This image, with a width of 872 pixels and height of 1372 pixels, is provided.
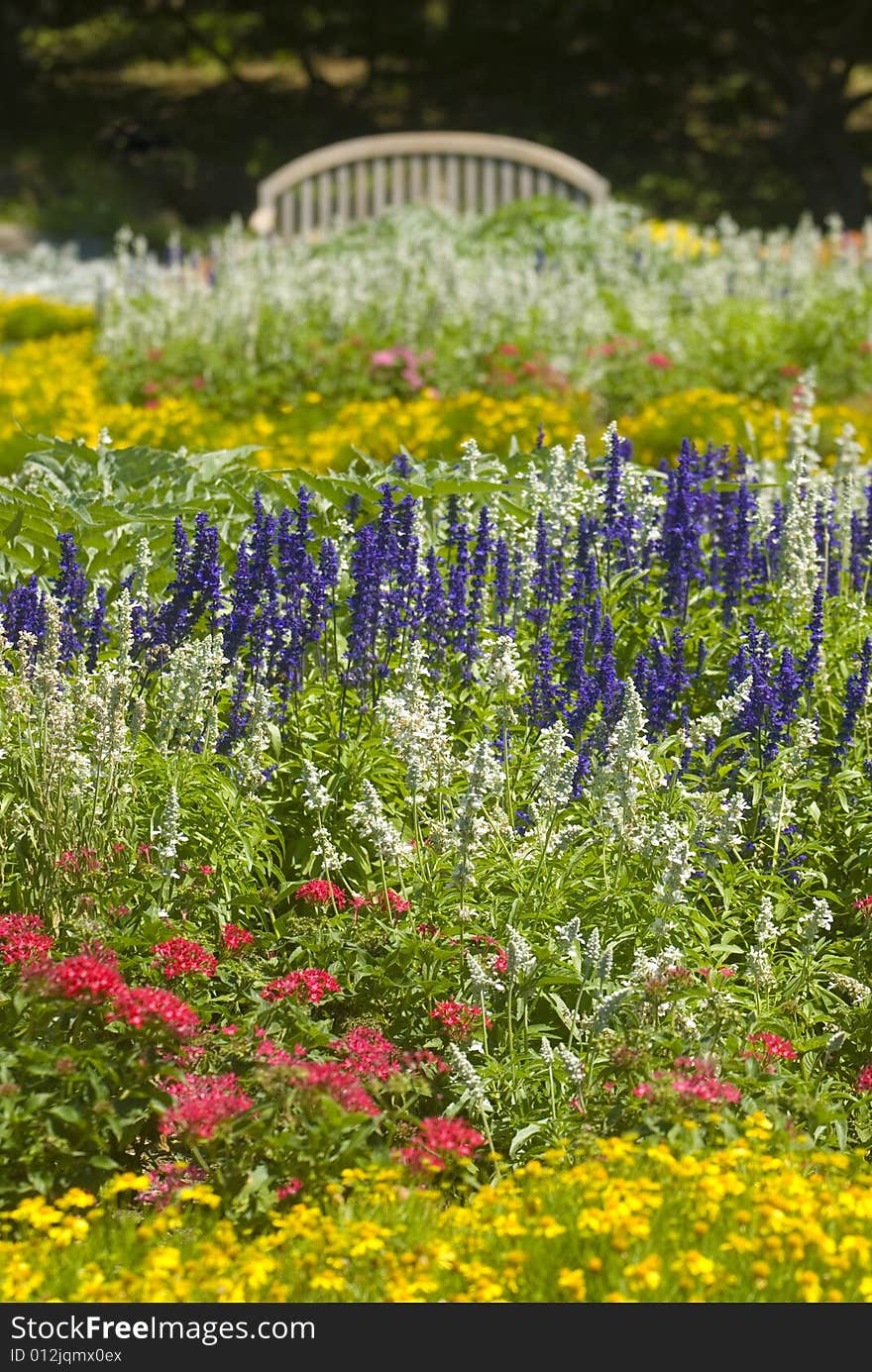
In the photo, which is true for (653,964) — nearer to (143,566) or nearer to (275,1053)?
(275,1053)

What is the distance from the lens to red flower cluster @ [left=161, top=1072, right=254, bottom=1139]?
12.7ft

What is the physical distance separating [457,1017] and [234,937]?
628 millimetres

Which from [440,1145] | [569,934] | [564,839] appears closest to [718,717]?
[564,839]

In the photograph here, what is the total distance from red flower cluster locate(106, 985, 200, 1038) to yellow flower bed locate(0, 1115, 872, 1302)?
377 mm

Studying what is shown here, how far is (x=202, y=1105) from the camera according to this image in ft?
12.9

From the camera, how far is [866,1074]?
4.40m

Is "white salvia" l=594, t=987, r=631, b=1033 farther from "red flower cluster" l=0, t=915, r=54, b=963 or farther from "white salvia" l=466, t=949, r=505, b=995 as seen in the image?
"red flower cluster" l=0, t=915, r=54, b=963

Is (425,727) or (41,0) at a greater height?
(41,0)

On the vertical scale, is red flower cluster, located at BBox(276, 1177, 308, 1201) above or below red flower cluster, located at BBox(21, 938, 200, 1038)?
below

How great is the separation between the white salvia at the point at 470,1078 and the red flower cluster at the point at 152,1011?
24.9 inches

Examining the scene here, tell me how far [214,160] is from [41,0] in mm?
5329

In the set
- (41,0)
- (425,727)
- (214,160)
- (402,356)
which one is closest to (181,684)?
(425,727)

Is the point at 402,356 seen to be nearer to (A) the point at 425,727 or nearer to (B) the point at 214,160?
(A) the point at 425,727

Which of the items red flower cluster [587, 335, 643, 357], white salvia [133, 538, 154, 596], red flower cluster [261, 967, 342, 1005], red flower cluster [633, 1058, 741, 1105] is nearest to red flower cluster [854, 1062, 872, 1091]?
red flower cluster [633, 1058, 741, 1105]
